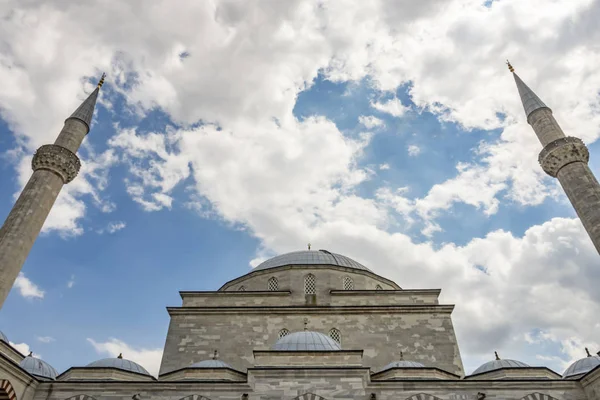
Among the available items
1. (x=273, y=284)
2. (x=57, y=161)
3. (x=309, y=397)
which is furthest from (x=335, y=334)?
(x=57, y=161)

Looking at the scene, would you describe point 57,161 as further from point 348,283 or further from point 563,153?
point 563,153

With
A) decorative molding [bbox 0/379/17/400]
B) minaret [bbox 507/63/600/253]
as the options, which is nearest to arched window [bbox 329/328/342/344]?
minaret [bbox 507/63/600/253]

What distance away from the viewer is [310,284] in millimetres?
17469

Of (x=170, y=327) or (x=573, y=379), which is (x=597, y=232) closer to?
(x=573, y=379)

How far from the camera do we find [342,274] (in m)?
17.8

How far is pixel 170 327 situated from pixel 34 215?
5.95 metres

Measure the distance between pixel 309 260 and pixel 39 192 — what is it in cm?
1059

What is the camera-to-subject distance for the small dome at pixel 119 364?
41.4 ft

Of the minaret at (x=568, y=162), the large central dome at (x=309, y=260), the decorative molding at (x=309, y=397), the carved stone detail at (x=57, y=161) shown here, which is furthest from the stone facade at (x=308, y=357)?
the carved stone detail at (x=57, y=161)

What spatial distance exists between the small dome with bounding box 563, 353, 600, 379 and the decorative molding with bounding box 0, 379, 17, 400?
14610 millimetres

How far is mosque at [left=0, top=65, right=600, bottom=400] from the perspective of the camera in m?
10.8

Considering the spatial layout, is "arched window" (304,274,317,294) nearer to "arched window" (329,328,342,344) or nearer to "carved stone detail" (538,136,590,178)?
"arched window" (329,328,342,344)

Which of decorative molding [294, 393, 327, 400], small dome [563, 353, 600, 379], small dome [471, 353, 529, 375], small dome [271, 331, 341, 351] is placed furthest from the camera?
small dome [471, 353, 529, 375]

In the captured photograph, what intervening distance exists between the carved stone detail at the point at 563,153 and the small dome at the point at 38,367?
18034 millimetres
